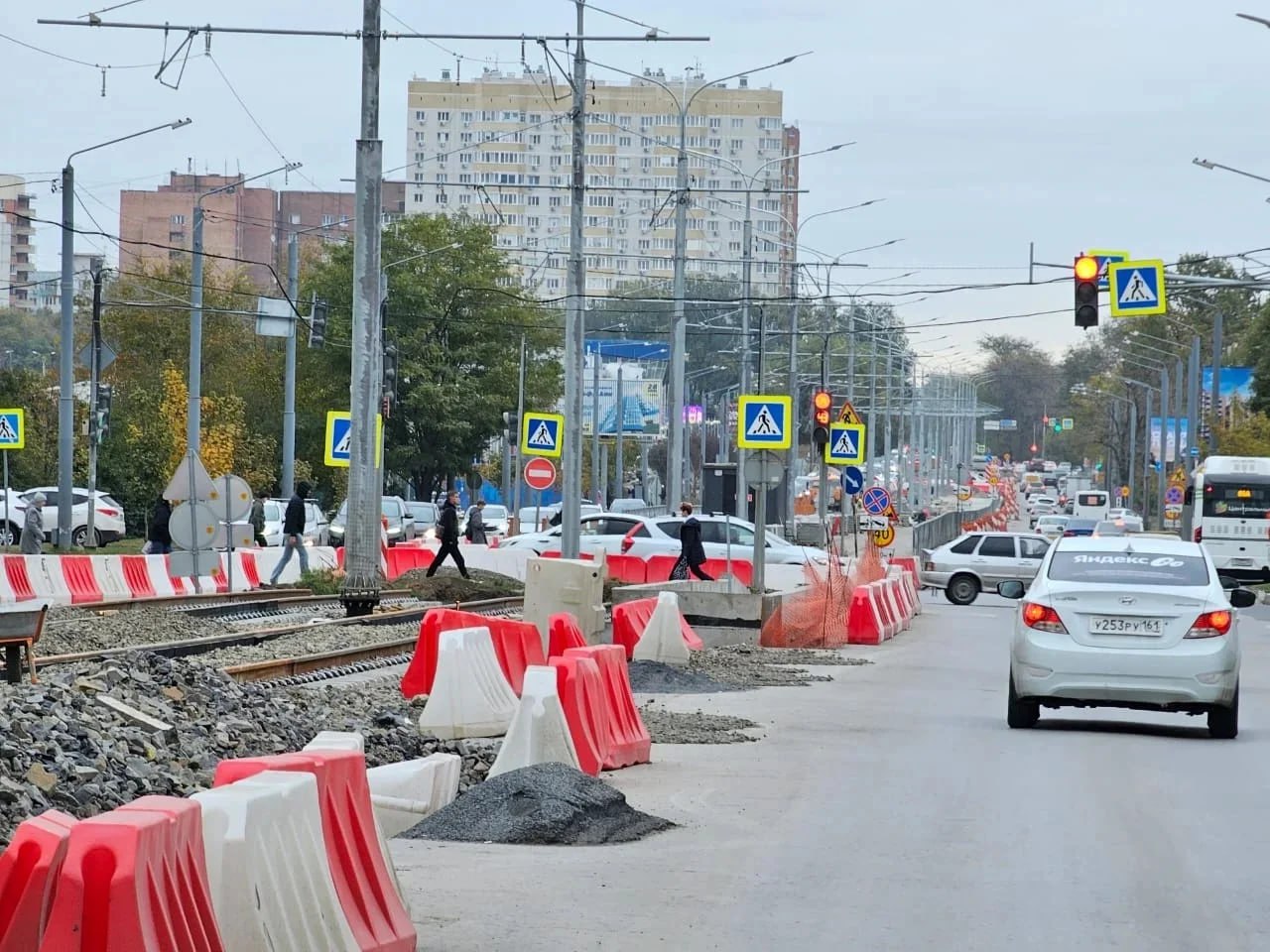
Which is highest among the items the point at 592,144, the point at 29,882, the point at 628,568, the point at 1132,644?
the point at 592,144

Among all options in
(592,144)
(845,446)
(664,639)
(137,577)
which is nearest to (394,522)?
(845,446)

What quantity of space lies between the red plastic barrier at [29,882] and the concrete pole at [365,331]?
22.2 metres

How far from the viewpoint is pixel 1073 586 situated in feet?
51.5

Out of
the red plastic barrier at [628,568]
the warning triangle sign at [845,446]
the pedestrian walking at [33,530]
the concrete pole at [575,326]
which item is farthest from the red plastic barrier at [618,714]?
the warning triangle sign at [845,446]

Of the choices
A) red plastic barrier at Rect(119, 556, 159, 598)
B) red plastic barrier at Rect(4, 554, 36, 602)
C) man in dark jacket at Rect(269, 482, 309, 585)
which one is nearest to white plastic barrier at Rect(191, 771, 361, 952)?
red plastic barrier at Rect(4, 554, 36, 602)

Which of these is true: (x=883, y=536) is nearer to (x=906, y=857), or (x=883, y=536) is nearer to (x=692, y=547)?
(x=692, y=547)

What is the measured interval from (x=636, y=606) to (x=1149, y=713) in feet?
21.3

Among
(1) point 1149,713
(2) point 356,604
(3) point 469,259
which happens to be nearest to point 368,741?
(1) point 1149,713

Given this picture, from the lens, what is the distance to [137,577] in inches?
1352

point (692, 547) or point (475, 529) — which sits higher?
point (692, 547)

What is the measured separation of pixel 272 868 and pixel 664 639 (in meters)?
16.7

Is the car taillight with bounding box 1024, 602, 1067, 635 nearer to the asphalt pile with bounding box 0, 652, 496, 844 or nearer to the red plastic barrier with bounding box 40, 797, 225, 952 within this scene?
the asphalt pile with bounding box 0, 652, 496, 844

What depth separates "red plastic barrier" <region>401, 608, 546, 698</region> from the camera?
56.8ft

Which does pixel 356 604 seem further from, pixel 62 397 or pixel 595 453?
pixel 595 453
